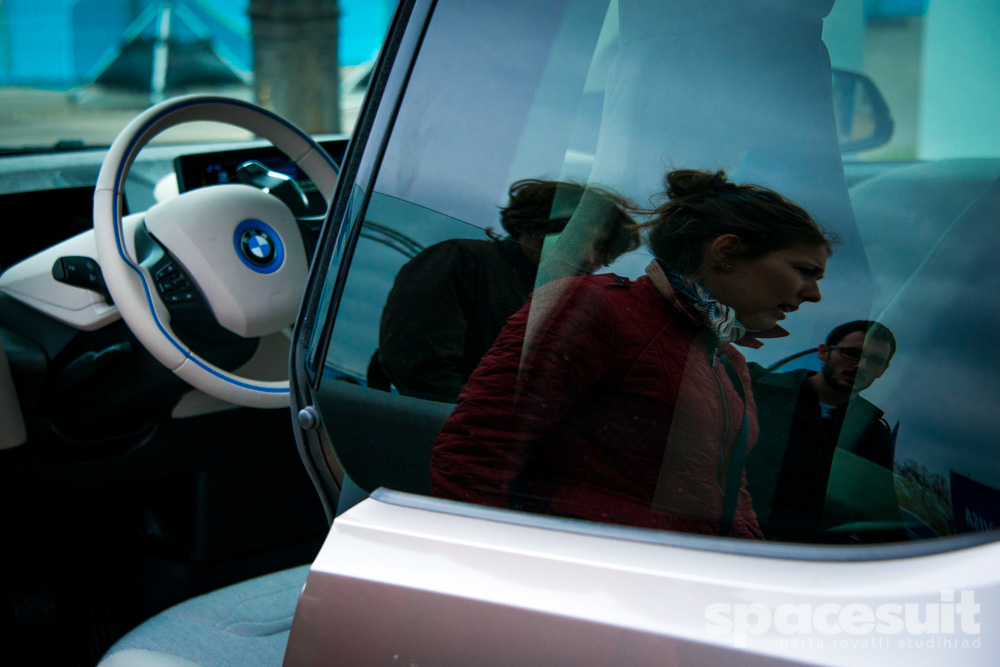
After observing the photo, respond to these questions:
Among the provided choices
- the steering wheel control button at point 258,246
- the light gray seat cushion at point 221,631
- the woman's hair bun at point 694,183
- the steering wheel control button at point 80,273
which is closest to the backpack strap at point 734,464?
the woman's hair bun at point 694,183

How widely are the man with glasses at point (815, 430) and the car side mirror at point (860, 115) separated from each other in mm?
188

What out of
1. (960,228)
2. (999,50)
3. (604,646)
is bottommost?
(604,646)

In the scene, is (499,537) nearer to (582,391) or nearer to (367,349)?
(582,391)

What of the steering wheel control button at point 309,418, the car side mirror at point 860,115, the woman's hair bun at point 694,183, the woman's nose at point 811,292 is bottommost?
the steering wheel control button at point 309,418

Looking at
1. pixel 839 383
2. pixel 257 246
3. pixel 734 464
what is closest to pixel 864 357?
pixel 839 383

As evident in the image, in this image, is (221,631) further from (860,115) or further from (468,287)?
(860,115)

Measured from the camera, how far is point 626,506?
0.87 meters

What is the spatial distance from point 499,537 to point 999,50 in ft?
2.25

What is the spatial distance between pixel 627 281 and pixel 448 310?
0.69ft

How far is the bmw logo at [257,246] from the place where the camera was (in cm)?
179

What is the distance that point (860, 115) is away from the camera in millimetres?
846

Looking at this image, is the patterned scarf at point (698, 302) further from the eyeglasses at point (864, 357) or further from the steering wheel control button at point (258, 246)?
the steering wheel control button at point (258, 246)

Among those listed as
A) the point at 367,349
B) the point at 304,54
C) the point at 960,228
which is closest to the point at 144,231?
the point at 367,349

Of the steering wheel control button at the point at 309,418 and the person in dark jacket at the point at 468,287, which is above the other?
the person in dark jacket at the point at 468,287
